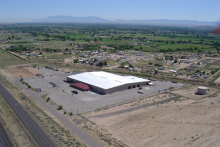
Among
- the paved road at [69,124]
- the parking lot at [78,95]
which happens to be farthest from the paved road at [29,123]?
the parking lot at [78,95]

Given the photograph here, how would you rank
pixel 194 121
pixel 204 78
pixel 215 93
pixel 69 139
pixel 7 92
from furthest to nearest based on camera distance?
1. pixel 204 78
2. pixel 215 93
3. pixel 7 92
4. pixel 194 121
5. pixel 69 139

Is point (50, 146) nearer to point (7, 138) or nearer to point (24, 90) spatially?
point (7, 138)

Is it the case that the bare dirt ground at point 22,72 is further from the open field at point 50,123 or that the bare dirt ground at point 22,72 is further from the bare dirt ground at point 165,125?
the bare dirt ground at point 165,125

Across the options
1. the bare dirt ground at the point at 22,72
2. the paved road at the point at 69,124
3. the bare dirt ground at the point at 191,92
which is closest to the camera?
the paved road at the point at 69,124

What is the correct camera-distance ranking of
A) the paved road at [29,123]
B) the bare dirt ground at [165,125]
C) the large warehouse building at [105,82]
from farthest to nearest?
the large warehouse building at [105,82], the bare dirt ground at [165,125], the paved road at [29,123]

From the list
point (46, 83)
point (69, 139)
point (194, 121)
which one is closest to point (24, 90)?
point (46, 83)
